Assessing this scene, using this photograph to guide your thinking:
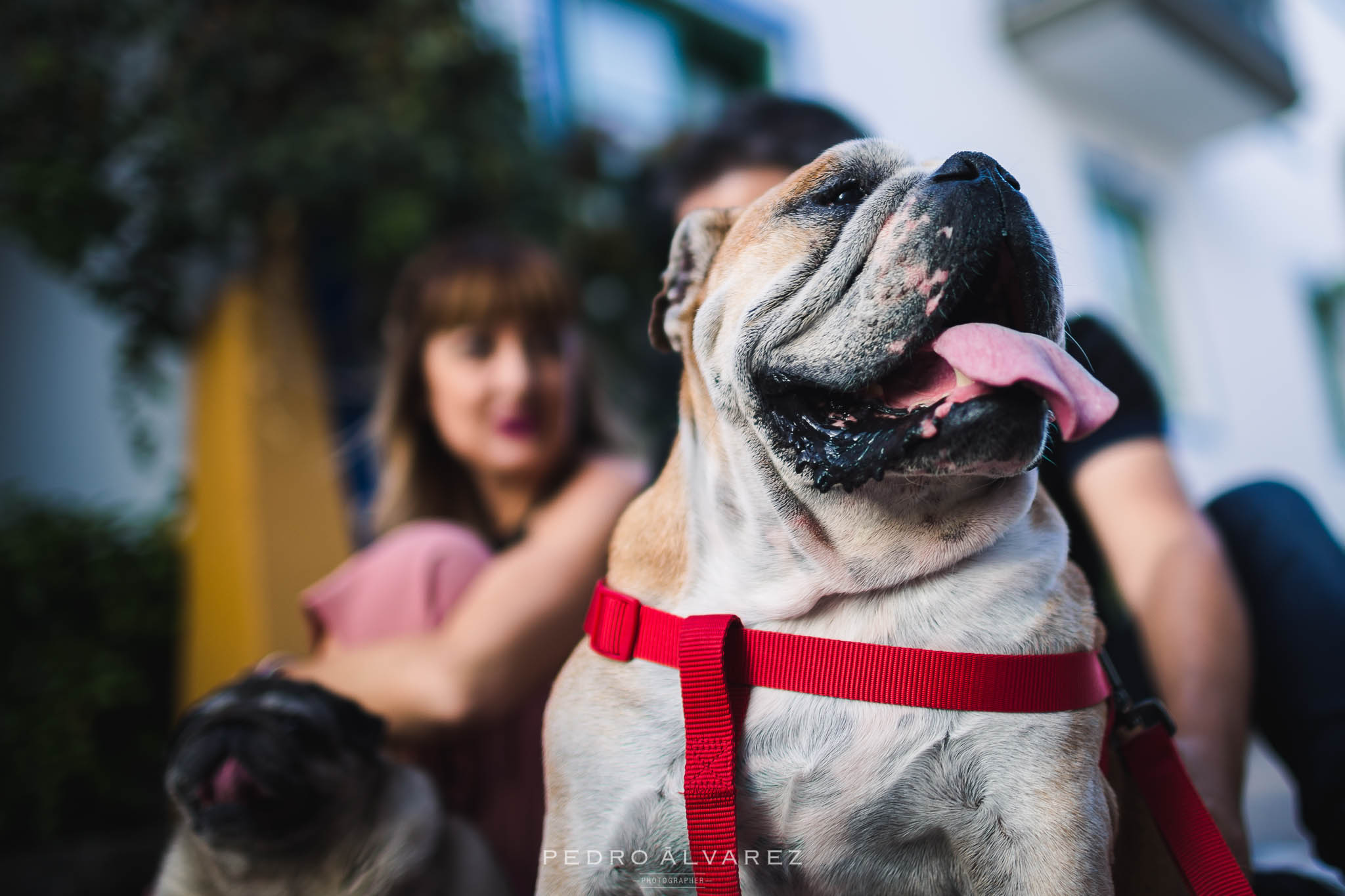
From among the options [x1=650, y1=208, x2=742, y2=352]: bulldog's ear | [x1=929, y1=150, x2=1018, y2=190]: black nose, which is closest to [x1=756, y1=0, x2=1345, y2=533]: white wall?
[x1=650, y1=208, x2=742, y2=352]: bulldog's ear

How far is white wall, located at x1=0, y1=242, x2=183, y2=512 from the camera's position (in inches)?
170

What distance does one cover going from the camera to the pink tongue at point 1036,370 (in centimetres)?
87

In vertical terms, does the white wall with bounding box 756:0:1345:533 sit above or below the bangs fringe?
below

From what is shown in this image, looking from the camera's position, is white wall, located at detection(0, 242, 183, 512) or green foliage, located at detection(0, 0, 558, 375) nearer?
green foliage, located at detection(0, 0, 558, 375)

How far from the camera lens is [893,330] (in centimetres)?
101

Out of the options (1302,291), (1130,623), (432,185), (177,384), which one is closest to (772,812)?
(1130,623)

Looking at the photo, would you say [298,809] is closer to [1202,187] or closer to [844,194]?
[844,194]

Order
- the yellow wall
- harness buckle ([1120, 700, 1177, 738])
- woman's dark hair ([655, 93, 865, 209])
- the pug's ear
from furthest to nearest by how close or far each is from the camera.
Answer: the yellow wall → woman's dark hair ([655, 93, 865, 209]) → the pug's ear → harness buckle ([1120, 700, 1177, 738])

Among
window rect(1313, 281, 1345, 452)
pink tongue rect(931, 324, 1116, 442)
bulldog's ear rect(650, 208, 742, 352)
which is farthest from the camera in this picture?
window rect(1313, 281, 1345, 452)

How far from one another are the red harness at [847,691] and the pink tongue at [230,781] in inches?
29.4

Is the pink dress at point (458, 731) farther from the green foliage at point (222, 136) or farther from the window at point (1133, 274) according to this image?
the window at point (1133, 274)

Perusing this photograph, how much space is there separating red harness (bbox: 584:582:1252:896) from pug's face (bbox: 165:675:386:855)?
2.18ft

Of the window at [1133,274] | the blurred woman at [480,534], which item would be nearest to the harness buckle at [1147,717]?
the blurred woman at [480,534]

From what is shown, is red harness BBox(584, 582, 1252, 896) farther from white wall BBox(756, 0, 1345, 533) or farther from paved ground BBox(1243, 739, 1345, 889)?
white wall BBox(756, 0, 1345, 533)
